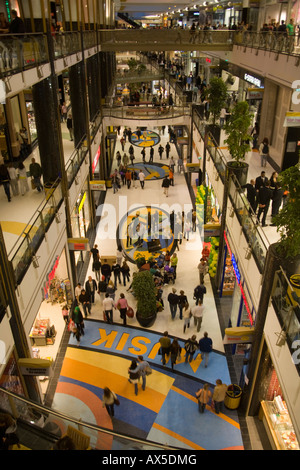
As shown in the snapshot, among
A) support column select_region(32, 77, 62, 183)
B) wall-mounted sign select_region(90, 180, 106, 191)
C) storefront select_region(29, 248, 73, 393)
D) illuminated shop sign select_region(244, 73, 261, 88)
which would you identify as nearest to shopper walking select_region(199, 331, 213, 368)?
storefront select_region(29, 248, 73, 393)

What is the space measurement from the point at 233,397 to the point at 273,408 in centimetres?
102

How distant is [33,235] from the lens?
7984mm

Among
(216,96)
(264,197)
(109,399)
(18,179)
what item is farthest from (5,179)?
(216,96)

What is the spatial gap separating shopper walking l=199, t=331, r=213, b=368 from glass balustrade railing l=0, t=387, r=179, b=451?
4993mm

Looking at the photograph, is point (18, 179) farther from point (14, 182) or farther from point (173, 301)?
point (173, 301)

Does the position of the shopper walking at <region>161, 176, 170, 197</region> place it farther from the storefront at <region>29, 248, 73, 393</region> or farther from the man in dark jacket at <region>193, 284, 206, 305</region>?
the storefront at <region>29, 248, 73, 393</region>

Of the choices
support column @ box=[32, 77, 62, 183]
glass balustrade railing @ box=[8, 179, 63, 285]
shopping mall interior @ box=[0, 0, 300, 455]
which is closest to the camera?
shopping mall interior @ box=[0, 0, 300, 455]

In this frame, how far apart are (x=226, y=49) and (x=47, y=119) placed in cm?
1616

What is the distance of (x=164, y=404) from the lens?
349 inches

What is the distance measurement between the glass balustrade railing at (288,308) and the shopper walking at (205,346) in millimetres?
3250

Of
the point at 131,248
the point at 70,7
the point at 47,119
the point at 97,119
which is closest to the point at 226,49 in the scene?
the point at 97,119

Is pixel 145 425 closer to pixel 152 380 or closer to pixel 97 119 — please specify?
pixel 152 380

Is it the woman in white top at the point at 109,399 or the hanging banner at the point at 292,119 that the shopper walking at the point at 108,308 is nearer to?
the woman in white top at the point at 109,399

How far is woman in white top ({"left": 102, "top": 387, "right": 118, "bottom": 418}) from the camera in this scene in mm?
8060
